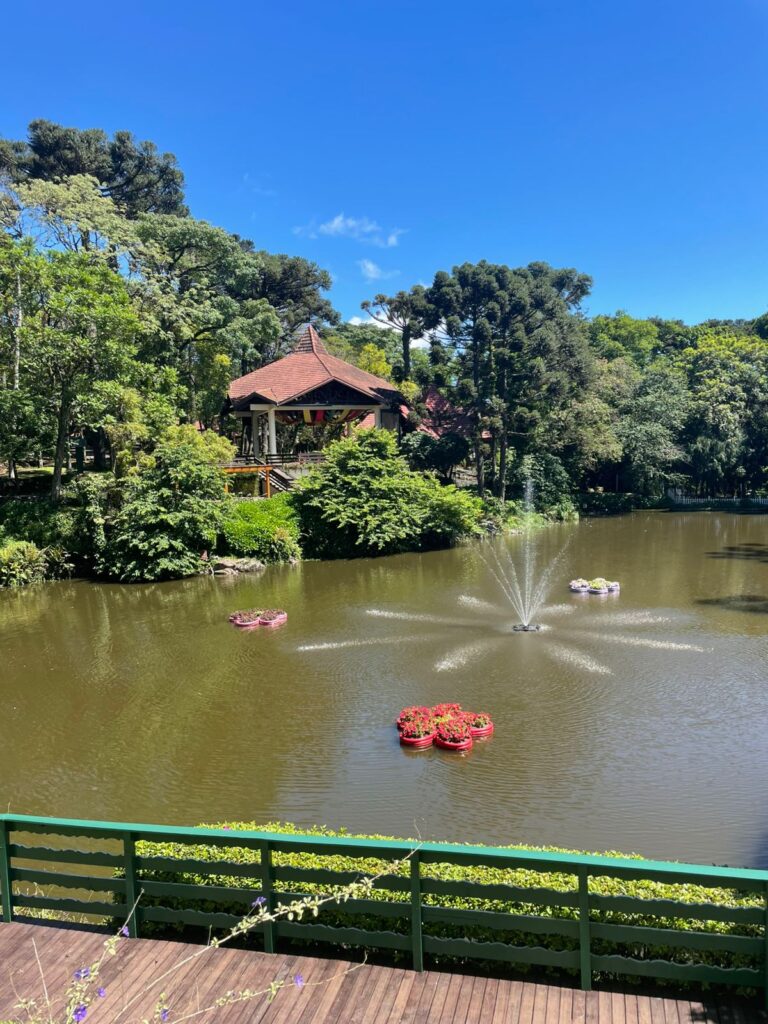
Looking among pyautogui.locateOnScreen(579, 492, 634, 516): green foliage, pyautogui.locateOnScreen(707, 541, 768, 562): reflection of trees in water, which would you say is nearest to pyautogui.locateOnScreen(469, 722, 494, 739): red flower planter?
pyautogui.locateOnScreen(707, 541, 768, 562): reflection of trees in water

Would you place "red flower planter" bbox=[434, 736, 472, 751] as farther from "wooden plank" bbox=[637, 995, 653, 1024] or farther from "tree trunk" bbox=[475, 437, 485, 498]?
"tree trunk" bbox=[475, 437, 485, 498]

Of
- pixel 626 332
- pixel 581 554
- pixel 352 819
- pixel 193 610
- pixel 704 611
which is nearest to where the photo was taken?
pixel 352 819

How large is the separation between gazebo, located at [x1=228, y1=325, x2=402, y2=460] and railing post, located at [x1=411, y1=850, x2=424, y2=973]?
24537mm

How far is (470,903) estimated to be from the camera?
13.1 feet

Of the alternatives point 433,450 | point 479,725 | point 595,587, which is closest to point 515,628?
point 595,587

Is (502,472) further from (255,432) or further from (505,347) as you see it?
(255,432)

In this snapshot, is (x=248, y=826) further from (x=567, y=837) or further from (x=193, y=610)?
(x=193, y=610)

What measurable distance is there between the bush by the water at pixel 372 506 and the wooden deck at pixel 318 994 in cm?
1839

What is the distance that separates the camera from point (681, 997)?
3.42 m

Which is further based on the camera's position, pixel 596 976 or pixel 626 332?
pixel 626 332

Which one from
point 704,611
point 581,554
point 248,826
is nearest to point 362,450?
point 581,554

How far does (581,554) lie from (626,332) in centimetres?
4135

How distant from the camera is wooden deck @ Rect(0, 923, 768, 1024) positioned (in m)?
3.34

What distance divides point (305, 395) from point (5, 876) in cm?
2414
